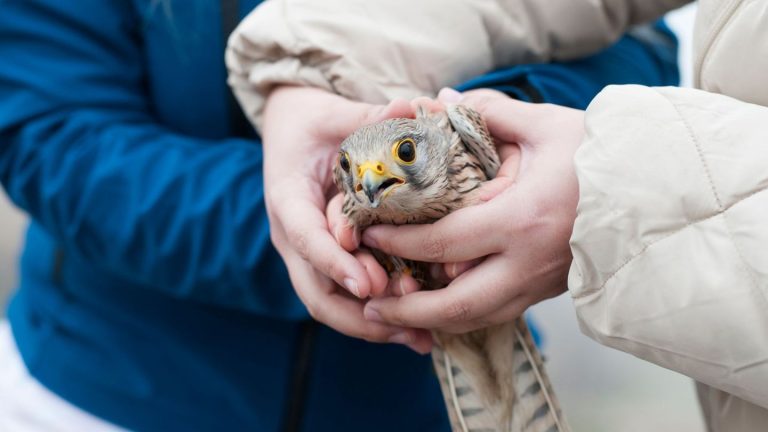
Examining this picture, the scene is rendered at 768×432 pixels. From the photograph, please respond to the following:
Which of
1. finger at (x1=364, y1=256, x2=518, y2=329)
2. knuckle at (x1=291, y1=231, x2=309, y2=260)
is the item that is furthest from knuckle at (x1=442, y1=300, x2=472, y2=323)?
knuckle at (x1=291, y1=231, x2=309, y2=260)

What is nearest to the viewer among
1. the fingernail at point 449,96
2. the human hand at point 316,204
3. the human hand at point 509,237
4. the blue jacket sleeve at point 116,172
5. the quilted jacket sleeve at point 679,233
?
the quilted jacket sleeve at point 679,233

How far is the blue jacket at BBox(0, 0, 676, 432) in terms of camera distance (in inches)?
53.8

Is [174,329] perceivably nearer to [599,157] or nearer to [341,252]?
[341,252]

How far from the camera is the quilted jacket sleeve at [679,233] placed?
0.73 meters

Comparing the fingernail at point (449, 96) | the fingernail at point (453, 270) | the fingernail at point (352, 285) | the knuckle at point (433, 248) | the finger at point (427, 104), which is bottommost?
the fingernail at point (352, 285)

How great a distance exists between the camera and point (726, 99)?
82cm

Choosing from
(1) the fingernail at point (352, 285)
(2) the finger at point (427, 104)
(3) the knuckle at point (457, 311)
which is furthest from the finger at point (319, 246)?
(2) the finger at point (427, 104)

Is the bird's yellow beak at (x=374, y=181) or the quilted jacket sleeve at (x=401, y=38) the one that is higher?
the quilted jacket sleeve at (x=401, y=38)

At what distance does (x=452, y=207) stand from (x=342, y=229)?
0.16 meters

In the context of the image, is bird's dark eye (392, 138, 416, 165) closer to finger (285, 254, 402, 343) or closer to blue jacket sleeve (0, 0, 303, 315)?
finger (285, 254, 402, 343)

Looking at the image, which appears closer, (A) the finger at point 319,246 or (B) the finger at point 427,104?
(A) the finger at point 319,246

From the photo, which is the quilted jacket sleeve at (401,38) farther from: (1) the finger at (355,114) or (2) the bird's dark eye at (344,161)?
(2) the bird's dark eye at (344,161)

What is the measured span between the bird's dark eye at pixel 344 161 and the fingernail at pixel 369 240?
3.9 inches

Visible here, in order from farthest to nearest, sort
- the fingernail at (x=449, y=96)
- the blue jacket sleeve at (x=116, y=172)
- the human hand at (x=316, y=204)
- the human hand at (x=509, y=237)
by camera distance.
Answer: the blue jacket sleeve at (x=116, y=172), the fingernail at (x=449, y=96), the human hand at (x=316, y=204), the human hand at (x=509, y=237)
